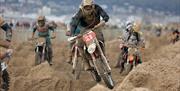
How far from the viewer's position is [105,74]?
34.6 feet

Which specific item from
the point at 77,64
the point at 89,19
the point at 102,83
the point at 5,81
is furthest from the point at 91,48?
the point at 77,64

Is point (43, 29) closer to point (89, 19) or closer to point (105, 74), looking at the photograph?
point (89, 19)

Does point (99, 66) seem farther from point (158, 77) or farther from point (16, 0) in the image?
point (16, 0)

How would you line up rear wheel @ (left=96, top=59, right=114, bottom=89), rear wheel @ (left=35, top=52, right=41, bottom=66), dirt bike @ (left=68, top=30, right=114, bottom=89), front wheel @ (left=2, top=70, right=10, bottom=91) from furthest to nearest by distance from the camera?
rear wheel @ (left=35, top=52, right=41, bottom=66) → front wheel @ (left=2, top=70, right=10, bottom=91) → dirt bike @ (left=68, top=30, right=114, bottom=89) → rear wheel @ (left=96, top=59, right=114, bottom=89)

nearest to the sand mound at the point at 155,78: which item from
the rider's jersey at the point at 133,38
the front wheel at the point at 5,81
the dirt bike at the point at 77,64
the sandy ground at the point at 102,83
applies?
the sandy ground at the point at 102,83

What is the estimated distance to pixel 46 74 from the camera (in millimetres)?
12242

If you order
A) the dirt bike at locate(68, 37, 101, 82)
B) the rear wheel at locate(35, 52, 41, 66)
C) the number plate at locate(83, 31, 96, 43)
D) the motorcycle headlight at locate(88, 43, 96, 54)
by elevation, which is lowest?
the rear wheel at locate(35, 52, 41, 66)

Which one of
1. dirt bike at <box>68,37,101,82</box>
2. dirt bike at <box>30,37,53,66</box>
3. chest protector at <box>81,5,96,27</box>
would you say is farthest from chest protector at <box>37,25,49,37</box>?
chest protector at <box>81,5,96,27</box>

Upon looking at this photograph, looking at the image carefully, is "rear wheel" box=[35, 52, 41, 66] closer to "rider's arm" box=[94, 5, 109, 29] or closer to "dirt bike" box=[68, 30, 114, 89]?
"rider's arm" box=[94, 5, 109, 29]

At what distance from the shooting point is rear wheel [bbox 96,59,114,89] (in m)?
10.4

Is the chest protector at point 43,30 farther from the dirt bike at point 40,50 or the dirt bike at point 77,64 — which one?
the dirt bike at point 77,64

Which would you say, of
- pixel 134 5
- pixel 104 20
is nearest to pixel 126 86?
pixel 104 20

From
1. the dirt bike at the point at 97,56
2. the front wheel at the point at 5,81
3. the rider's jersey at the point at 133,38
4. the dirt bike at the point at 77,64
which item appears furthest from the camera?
the rider's jersey at the point at 133,38

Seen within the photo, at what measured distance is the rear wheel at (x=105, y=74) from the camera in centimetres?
1044
